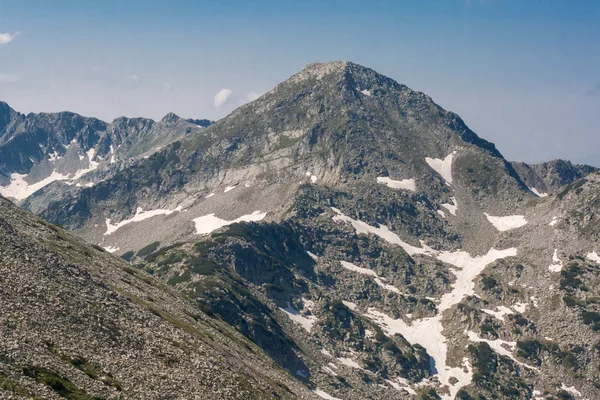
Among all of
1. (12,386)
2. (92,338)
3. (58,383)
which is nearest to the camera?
(12,386)

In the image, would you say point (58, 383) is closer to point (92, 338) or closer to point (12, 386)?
point (12, 386)

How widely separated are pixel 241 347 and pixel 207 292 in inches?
2850

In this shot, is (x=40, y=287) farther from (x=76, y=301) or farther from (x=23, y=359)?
(x=23, y=359)

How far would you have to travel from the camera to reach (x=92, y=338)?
72.6 meters

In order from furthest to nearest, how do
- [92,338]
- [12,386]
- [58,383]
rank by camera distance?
[92,338] < [58,383] < [12,386]

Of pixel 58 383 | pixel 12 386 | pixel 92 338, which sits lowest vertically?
pixel 12 386

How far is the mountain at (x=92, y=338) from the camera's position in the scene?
6047 cm

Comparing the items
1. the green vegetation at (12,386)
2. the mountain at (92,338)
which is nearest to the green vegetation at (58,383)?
the mountain at (92,338)

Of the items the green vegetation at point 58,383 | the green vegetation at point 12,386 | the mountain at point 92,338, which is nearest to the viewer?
the green vegetation at point 12,386

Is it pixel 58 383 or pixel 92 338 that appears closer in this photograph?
pixel 58 383

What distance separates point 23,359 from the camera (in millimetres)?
58719

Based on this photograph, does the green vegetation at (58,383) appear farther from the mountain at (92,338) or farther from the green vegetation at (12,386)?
the green vegetation at (12,386)

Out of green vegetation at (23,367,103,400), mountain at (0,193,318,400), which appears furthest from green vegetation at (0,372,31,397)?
green vegetation at (23,367,103,400)

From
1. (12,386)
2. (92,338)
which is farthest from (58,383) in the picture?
(92,338)
